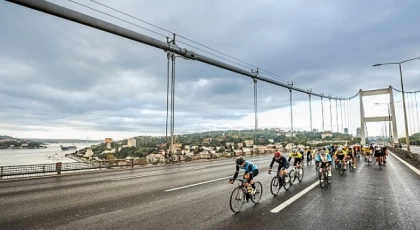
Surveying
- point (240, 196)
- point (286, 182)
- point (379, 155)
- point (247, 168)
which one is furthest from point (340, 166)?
point (240, 196)

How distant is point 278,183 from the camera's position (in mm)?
9891

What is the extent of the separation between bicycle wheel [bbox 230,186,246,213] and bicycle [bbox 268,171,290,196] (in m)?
2.15

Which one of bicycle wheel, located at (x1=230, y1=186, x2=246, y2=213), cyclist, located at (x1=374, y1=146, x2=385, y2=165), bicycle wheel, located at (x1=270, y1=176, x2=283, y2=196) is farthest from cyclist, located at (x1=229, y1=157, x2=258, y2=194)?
cyclist, located at (x1=374, y1=146, x2=385, y2=165)

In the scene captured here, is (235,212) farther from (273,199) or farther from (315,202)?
(315,202)

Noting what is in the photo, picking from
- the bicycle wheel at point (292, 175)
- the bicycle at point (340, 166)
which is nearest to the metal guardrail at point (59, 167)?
the bicycle wheel at point (292, 175)

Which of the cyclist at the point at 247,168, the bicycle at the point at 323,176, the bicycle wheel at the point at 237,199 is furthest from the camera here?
the bicycle at the point at 323,176

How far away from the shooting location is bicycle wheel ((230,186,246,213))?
6.91 m

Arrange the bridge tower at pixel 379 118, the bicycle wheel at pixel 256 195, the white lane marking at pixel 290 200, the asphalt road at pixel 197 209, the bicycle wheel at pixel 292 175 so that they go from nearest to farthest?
the asphalt road at pixel 197 209, the white lane marking at pixel 290 200, the bicycle wheel at pixel 256 195, the bicycle wheel at pixel 292 175, the bridge tower at pixel 379 118

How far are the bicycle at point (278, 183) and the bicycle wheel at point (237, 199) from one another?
2153 millimetres

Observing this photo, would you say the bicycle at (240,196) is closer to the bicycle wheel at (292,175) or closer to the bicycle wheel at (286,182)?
the bicycle wheel at (286,182)

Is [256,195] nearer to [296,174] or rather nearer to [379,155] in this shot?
[296,174]

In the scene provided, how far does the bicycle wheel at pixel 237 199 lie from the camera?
691cm

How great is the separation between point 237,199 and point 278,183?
11.2 ft

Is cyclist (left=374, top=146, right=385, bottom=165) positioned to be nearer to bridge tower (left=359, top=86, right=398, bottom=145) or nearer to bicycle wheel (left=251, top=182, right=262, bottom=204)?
bicycle wheel (left=251, top=182, right=262, bottom=204)
